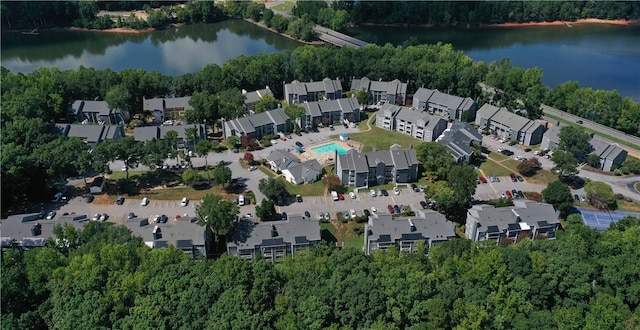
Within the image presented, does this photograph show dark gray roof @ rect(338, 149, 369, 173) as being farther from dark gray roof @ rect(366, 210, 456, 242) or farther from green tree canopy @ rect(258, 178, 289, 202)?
dark gray roof @ rect(366, 210, 456, 242)

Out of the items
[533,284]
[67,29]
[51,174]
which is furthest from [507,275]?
[67,29]

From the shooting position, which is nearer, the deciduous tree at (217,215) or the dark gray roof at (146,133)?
the deciduous tree at (217,215)

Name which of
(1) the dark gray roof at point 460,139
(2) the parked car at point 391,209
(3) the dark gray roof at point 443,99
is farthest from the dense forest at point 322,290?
(3) the dark gray roof at point 443,99

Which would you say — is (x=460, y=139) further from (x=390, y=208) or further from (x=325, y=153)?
(x=325, y=153)

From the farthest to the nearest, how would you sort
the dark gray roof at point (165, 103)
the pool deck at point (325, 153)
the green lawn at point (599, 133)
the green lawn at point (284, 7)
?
1. the green lawn at point (284, 7)
2. the dark gray roof at point (165, 103)
3. the green lawn at point (599, 133)
4. the pool deck at point (325, 153)

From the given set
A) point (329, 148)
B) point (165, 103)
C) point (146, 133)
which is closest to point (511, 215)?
point (329, 148)

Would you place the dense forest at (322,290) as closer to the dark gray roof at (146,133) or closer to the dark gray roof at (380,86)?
the dark gray roof at (146,133)

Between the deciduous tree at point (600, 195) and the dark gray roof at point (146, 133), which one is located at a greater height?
the dark gray roof at point (146, 133)

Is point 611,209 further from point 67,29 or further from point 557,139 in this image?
point 67,29
